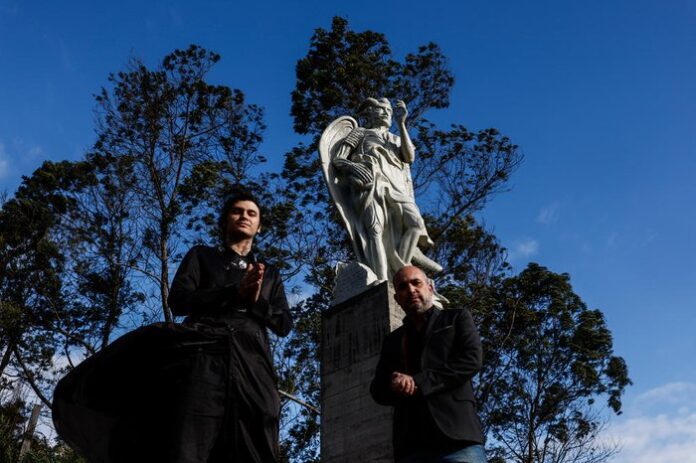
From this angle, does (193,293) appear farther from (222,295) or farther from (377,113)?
(377,113)

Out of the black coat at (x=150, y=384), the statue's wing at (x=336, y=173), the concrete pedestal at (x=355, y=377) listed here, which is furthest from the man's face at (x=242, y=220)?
the statue's wing at (x=336, y=173)

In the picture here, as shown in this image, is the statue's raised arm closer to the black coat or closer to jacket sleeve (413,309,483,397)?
jacket sleeve (413,309,483,397)

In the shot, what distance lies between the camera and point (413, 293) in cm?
296

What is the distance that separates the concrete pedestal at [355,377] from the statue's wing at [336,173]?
1.07 m

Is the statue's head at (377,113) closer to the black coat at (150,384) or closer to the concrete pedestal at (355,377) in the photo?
the concrete pedestal at (355,377)

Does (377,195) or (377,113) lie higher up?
(377,113)

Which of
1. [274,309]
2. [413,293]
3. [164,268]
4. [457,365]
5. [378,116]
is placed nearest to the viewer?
[274,309]

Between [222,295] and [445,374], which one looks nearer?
[222,295]

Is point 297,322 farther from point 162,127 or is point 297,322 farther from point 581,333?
point 581,333

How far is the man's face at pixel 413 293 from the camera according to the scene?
296 centimetres

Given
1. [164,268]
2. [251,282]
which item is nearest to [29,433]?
[164,268]

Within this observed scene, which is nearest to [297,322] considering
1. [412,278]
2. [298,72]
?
[298,72]

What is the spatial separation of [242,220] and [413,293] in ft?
2.77

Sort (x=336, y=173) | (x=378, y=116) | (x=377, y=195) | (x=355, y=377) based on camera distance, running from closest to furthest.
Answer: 1. (x=355, y=377)
2. (x=377, y=195)
3. (x=336, y=173)
4. (x=378, y=116)
